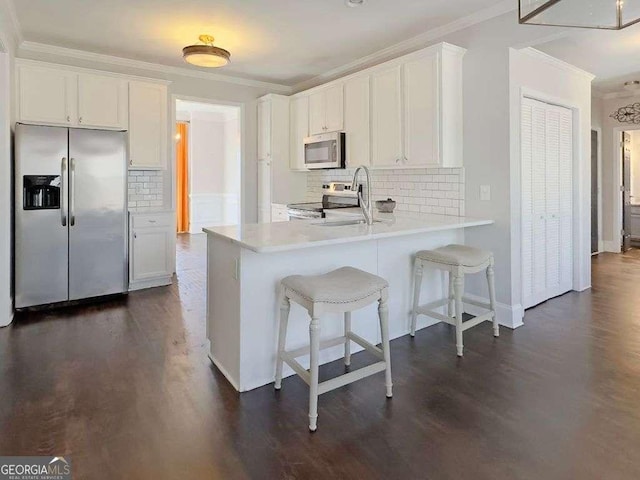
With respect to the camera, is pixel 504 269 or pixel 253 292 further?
pixel 504 269

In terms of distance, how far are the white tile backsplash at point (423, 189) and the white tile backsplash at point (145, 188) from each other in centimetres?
236

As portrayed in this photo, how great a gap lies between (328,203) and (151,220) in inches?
85.1

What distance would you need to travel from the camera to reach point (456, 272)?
290 cm

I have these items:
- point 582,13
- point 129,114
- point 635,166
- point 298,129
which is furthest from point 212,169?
point 582,13

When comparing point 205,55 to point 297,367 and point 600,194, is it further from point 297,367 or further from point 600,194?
point 600,194

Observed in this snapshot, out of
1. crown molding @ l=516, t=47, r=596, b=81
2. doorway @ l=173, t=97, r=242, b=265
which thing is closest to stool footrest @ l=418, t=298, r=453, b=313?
crown molding @ l=516, t=47, r=596, b=81

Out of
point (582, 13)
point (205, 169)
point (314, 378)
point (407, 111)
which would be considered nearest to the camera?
point (582, 13)

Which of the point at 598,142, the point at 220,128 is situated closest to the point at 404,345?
the point at 598,142

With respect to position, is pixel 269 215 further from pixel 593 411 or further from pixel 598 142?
pixel 598 142

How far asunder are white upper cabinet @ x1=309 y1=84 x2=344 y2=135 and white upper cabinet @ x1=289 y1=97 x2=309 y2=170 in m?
0.13

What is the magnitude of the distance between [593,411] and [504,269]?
1.52 meters

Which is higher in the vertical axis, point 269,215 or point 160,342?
point 269,215

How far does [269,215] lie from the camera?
5.71 meters

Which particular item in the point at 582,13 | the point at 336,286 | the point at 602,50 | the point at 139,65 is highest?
the point at 139,65
